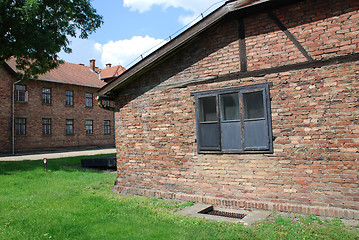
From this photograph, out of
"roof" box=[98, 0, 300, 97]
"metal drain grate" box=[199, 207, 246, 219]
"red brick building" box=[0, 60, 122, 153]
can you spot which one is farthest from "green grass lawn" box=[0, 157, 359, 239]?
"red brick building" box=[0, 60, 122, 153]

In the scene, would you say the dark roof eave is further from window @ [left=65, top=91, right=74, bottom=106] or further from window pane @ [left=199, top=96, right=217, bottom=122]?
window @ [left=65, top=91, right=74, bottom=106]

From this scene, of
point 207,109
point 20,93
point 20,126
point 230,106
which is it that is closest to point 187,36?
point 207,109

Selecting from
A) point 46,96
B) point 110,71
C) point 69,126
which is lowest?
point 69,126

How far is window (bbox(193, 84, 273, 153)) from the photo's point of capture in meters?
6.24

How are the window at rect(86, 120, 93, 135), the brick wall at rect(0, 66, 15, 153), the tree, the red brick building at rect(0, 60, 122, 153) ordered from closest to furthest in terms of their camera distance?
the tree < the brick wall at rect(0, 66, 15, 153) < the red brick building at rect(0, 60, 122, 153) < the window at rect(86, 120, 93, 135)

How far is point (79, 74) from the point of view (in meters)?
33.9

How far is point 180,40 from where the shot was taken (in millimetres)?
7148

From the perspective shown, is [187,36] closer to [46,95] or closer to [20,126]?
[20,126]

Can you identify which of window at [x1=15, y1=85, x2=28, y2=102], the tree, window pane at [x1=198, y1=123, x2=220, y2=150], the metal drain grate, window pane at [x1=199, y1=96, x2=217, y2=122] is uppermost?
the tree

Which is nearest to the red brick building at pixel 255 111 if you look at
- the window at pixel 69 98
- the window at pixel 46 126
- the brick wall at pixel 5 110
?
the brick wall at pixel 5 110

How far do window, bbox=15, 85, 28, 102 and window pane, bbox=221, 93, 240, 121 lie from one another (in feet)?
81.4

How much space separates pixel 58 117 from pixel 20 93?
14.2ft

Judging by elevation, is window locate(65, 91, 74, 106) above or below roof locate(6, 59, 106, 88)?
below

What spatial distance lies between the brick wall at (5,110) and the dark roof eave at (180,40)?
20.4 m
